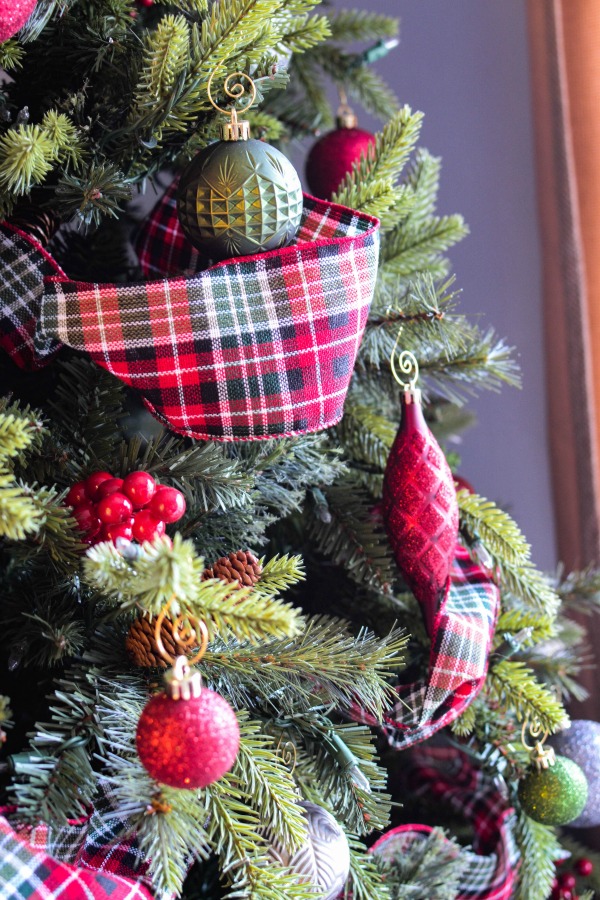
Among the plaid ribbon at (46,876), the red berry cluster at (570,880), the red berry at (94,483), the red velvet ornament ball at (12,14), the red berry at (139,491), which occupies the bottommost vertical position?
the red berry cluster at (570,880)

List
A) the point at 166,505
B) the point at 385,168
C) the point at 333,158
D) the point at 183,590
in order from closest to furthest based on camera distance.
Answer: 1. the point at 183,590
2. the point at 166,505
3. the point at 385,168
4. the point at 333,158

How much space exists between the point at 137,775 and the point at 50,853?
0.07 meters

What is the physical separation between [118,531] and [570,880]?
543 millimetres

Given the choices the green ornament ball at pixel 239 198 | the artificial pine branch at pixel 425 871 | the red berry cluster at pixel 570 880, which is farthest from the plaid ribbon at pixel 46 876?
the red berry cluster at pixel 570 880

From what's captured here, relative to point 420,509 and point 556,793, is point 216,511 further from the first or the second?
point 556,793

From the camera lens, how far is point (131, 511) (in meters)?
0.41

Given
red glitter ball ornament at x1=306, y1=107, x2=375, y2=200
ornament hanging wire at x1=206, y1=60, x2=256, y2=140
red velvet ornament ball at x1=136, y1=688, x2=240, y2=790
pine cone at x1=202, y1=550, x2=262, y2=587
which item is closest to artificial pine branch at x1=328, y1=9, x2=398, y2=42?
red glitter ball ornament at x1=306, y1=107, x2=375, y2=200

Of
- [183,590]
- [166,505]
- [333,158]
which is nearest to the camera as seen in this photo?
[183,590]

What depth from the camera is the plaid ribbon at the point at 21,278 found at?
1.48 ft

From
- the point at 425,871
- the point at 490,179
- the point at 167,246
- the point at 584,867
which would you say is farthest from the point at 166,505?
the point at 490,179

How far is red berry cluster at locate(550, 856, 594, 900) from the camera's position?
663 mm

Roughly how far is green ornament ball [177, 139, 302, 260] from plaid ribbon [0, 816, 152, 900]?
318 millimetres

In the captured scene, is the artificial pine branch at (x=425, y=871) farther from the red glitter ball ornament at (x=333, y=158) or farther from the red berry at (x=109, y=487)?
the red glitter ball ornament at (x=333, y=158)

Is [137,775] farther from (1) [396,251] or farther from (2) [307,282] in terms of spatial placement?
(1) [396,251]
